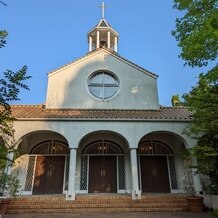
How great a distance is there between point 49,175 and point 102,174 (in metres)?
3.19

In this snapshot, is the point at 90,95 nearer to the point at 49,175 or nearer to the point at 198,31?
the point at 49,175

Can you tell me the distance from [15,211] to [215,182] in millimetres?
8554

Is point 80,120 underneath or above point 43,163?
above

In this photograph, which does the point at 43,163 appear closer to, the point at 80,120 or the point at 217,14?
the point at 80,120

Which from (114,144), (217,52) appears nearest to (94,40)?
(114,144)

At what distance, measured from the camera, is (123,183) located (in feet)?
42.2

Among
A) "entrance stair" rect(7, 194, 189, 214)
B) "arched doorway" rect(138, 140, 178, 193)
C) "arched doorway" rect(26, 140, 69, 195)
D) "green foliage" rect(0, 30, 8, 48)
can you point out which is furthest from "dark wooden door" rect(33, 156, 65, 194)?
"green foliage" rect(0, 30, 8, 48)

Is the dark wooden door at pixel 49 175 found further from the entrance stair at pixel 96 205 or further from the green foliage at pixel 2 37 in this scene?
the green foliage at pixel 2 37

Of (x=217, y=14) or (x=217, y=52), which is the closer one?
(x=217, y=14)

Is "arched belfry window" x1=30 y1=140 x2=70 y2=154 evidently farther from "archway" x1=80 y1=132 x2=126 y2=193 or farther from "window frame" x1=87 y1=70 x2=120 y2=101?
"window frame" x1=87 y1=70 x2=120 y2=101

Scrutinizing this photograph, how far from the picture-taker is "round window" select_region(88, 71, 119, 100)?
14500 millimetres

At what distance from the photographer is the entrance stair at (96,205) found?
9.27 meters

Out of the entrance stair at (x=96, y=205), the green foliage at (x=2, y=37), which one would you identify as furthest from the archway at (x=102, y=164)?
the green foliage at (x=2, y=37)

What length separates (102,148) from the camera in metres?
13.6
